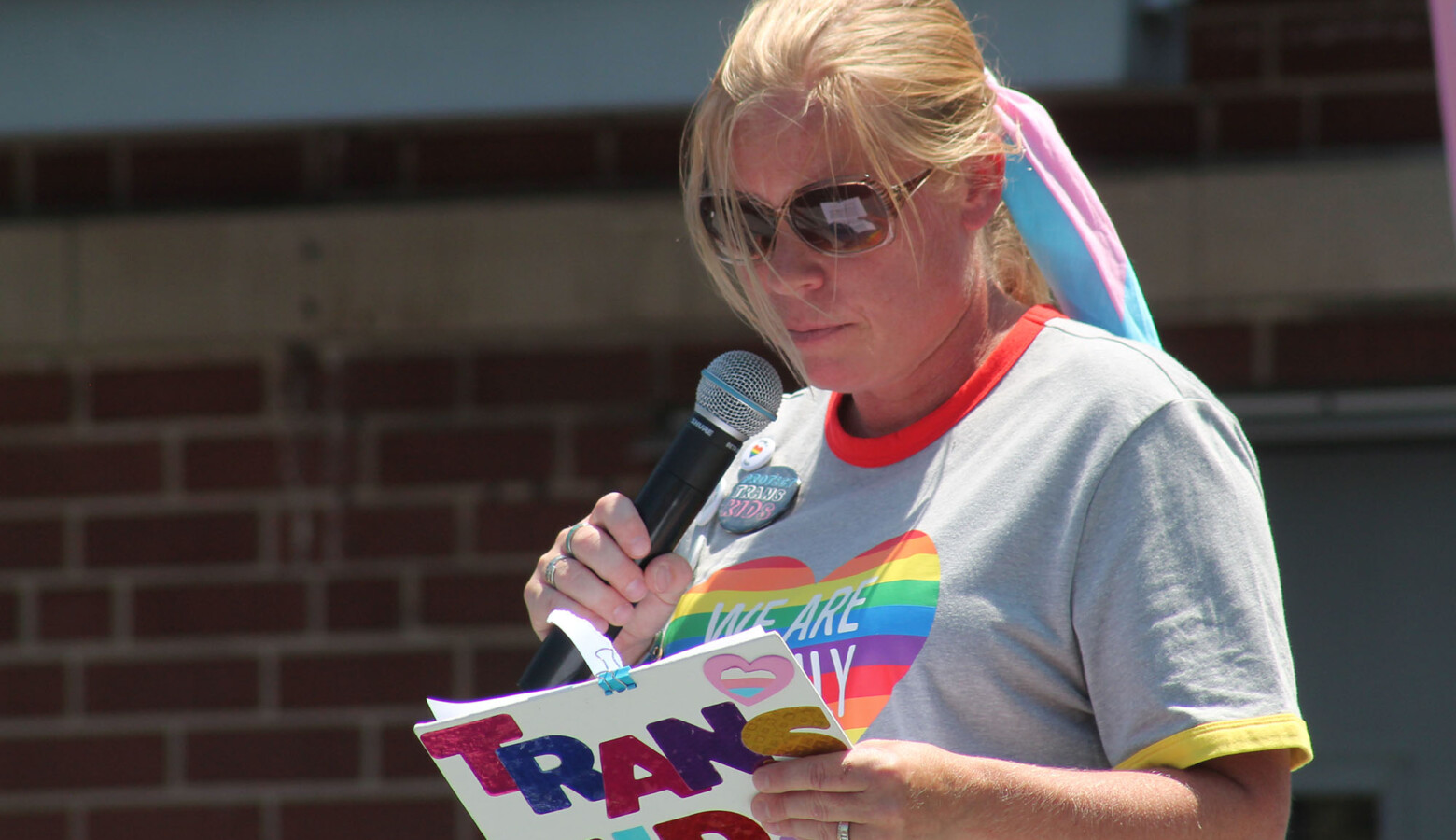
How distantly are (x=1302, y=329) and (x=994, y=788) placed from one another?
264cm

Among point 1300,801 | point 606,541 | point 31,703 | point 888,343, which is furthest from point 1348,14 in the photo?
point 31,703

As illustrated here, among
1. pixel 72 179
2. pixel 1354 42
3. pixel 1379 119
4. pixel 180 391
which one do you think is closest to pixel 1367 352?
pixel 1379 119

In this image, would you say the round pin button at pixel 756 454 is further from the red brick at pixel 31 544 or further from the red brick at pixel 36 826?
the red brick at pixel 36 826

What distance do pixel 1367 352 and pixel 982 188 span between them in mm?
2294

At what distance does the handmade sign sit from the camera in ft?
3.56

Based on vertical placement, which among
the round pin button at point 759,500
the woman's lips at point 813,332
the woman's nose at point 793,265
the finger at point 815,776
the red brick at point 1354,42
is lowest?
the finger at point 815,776

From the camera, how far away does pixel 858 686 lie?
4.27ft

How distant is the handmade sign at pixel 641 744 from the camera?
109cm

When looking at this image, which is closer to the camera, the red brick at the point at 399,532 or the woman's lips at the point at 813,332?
the woman's lips at the point at 813,332

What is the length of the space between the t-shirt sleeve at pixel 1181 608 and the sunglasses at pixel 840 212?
1.10 feet

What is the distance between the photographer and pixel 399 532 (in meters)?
3.71

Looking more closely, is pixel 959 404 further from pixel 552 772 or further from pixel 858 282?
pixel 552 772

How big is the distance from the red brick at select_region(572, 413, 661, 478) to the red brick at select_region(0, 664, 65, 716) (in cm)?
150

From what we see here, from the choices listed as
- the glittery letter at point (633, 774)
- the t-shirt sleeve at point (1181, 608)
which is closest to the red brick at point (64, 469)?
the glittery letter at point (633, 774)
